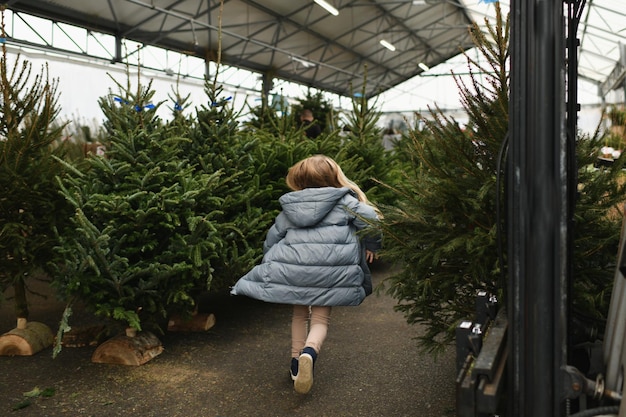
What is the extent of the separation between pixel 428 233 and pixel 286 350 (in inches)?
79.7

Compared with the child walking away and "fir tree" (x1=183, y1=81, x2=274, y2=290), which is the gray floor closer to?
the child walking away

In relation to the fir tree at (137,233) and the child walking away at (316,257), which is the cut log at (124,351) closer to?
the fir tree at (137,233)

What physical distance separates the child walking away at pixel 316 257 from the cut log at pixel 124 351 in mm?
873

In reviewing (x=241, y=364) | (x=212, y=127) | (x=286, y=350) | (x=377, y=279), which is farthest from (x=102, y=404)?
(x=377, y=279)

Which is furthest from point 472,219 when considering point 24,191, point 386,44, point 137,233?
point 386,44

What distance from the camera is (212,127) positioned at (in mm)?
5582

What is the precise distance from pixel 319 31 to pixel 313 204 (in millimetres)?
24085

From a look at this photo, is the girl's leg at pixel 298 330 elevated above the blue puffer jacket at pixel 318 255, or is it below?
below

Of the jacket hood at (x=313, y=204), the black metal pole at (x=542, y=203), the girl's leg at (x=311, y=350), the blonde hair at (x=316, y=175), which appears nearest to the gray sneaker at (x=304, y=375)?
the girl's leg at (x=311, y=350)

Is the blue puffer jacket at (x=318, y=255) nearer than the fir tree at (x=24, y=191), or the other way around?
the blue puffer jacket at (x=318, y=255)

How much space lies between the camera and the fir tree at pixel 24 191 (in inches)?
185

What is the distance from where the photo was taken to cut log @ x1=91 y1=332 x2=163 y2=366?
14.7 feet

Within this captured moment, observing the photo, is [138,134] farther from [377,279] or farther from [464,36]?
[464,36]

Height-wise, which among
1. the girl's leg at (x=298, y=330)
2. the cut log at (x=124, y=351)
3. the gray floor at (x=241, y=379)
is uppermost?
the girl's leg at (x=298, y=330)
